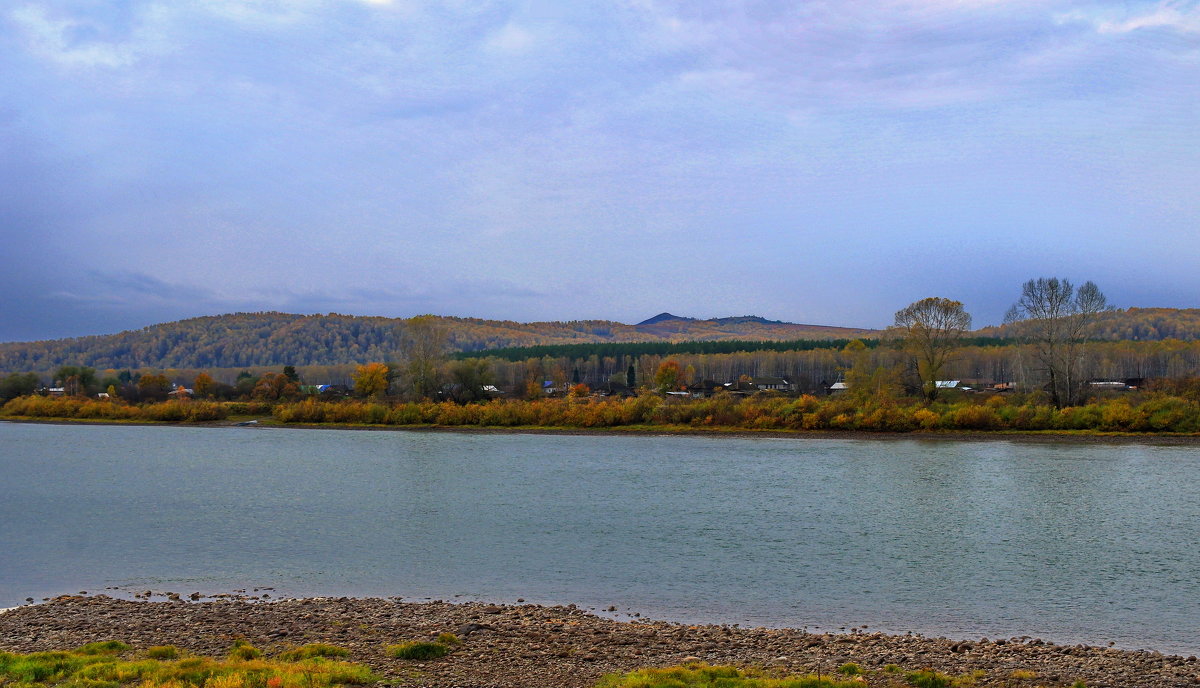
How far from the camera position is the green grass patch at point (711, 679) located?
320 inches

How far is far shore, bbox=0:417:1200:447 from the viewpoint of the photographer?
160ft

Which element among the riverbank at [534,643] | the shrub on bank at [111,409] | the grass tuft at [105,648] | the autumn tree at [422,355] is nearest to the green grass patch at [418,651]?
the riverbank at [534,643]

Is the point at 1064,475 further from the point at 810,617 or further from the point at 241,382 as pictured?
the point at 241,382

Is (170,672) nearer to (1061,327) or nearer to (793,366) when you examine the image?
(1061,327)

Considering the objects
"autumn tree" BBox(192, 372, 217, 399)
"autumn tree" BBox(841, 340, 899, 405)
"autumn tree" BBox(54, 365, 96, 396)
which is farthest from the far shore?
"autumn tree" BBox(54, 365, 96, 396)

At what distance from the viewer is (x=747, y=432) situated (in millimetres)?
58719

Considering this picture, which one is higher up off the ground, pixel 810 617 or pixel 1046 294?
pixel 1046 294

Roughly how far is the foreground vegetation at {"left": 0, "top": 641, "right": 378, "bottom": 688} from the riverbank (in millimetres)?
599

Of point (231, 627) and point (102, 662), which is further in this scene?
point (231, 627)

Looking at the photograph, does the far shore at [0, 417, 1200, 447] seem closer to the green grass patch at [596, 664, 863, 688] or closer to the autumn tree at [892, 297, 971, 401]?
the autumn tree at [892, 297, 971, 401]

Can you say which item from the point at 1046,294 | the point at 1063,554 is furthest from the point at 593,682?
the point at 1046,294

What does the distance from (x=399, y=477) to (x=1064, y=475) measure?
25956 mm

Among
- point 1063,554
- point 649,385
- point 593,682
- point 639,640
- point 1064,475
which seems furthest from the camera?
point 649,385

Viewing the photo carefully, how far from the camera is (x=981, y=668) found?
31.2ft
